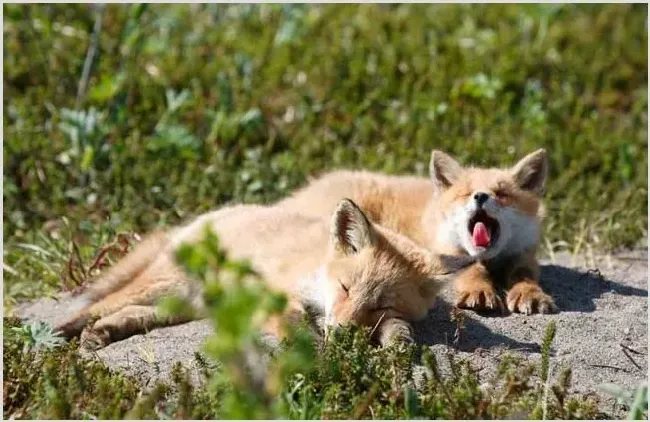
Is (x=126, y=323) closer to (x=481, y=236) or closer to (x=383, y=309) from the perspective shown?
(x=383, y=309)

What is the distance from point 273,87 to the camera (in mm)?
9336

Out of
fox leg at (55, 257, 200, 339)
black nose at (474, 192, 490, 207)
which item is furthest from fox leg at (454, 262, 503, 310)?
fox leg at (55, 257, 200, 339)

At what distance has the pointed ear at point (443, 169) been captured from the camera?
6.51 metres

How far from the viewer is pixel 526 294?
5707 mm

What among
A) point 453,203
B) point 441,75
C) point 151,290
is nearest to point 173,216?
point 151,290

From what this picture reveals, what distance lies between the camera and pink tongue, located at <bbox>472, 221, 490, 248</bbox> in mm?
6141

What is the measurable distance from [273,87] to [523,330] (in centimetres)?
456

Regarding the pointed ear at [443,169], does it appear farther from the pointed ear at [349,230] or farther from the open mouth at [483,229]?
the pointed ear at [349,230]

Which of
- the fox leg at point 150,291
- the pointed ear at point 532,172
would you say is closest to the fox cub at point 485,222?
the pointed ear at point 532,172

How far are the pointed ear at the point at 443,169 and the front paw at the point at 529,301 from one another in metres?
0.97

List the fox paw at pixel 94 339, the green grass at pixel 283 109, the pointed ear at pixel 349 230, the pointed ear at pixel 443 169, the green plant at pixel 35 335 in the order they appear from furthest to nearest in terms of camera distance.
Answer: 1. the green grass at pixel 283 109
2. the pointed ear at pixel 443 169
3. the fox paw at pixel 94 339
4. the pointed ear at pixel 349 230
5. the green plant at pixel 35 335

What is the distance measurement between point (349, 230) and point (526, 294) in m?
1.08

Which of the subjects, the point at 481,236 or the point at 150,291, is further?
the point at 481,236

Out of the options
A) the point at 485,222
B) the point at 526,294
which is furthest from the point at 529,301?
the point at 485,222
